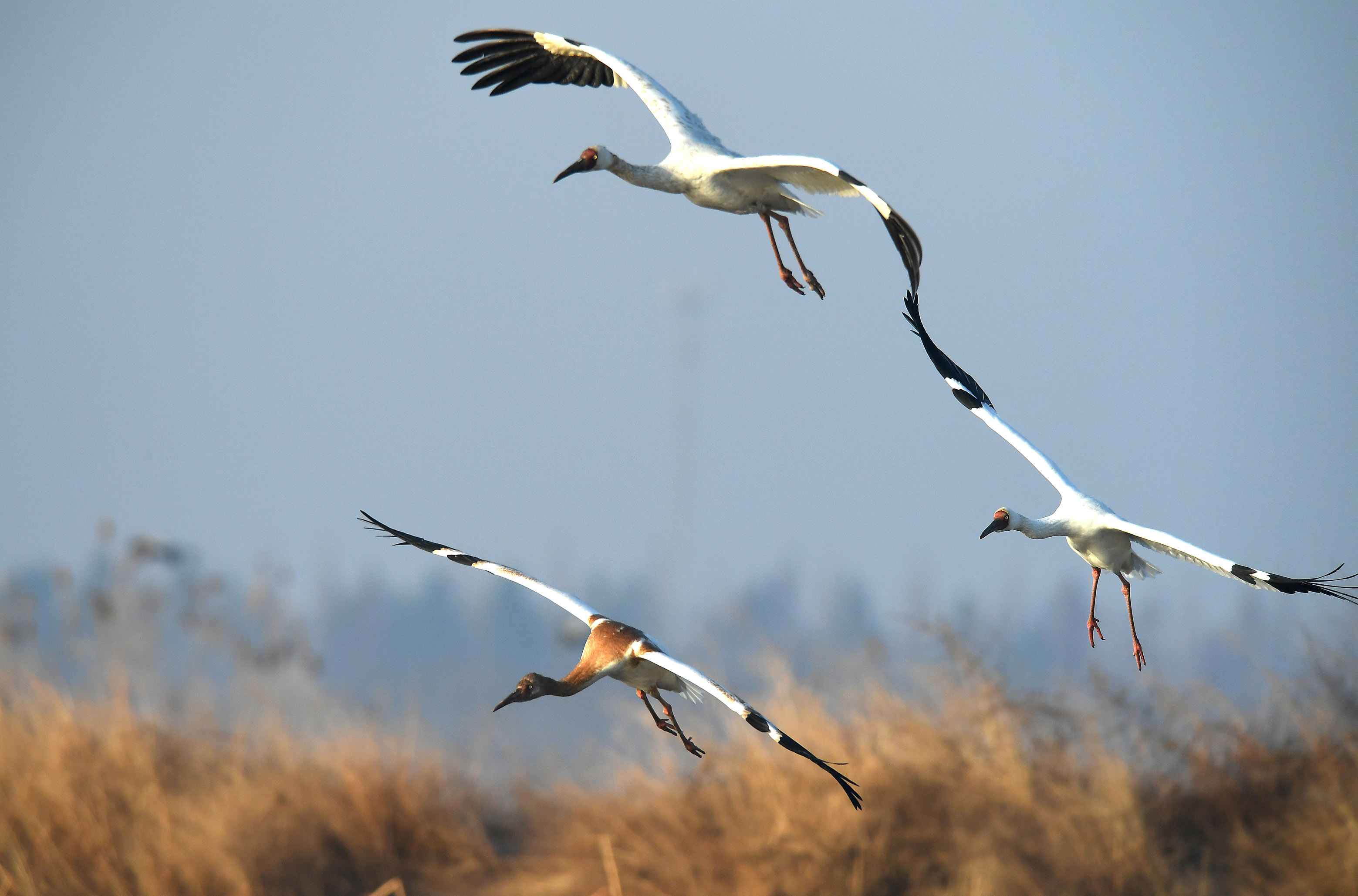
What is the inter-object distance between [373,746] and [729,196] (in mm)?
9351

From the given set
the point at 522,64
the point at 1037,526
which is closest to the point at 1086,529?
the point at 1037,526

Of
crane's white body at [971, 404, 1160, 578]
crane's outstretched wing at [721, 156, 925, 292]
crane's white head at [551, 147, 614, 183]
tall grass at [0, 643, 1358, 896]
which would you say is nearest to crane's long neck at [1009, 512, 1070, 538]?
crane's white body at [971, 404, 1160, 578]

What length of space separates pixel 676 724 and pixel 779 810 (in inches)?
287

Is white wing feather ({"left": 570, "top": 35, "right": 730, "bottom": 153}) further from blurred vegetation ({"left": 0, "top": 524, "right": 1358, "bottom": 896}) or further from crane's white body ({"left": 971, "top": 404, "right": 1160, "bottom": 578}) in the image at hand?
blurred vegetation ({"left": 0, "top": 524, "right": 1358, "bottom": 896})

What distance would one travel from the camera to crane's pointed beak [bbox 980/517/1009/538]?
309 centimetres

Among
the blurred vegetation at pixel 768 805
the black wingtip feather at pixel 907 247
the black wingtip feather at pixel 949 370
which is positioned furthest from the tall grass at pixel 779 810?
the black wingtip feather at pixel 907 247

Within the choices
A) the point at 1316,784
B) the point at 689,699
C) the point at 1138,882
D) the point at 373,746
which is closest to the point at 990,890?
the point at 1138,882

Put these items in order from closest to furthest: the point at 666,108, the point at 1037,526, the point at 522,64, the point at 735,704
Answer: the point at 735,704, the point at 1037,526, the point at 666,108, the point at 522,64

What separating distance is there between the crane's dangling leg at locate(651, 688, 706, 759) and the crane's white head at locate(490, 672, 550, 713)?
0.30 metres

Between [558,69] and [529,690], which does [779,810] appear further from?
[529,690]

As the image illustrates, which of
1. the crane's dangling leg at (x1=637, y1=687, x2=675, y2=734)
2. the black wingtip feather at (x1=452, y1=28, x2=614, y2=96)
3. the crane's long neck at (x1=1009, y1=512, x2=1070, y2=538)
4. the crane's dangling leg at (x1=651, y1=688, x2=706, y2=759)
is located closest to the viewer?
the crane's dangling leg at (x1=651, y1=688, x2=706, y2=759)

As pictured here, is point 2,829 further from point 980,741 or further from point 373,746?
point 980,741

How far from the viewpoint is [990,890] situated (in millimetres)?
9164

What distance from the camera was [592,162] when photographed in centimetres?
353
